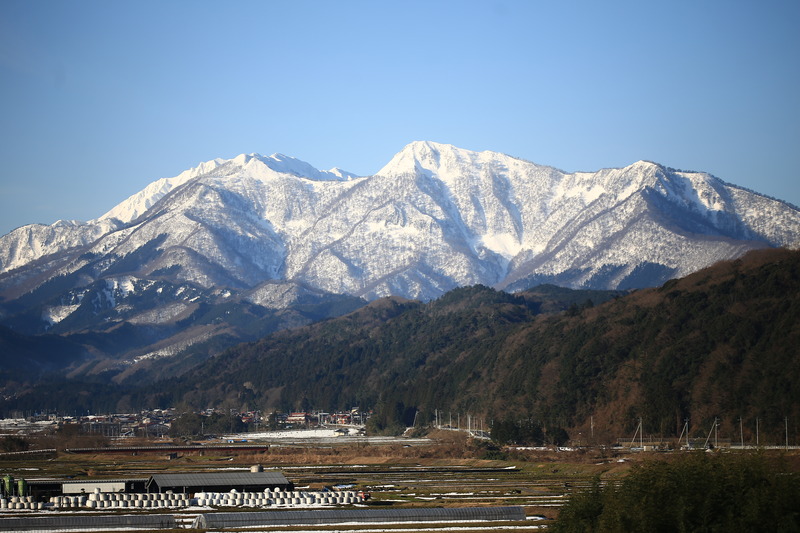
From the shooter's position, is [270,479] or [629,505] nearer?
[629,505]

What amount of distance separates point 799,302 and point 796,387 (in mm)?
31399

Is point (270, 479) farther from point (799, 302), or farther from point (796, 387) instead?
point (799, 302)

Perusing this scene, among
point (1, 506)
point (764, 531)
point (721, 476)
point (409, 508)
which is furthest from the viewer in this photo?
point (1, 506)

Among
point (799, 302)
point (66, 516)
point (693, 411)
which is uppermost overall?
point (799, 302)

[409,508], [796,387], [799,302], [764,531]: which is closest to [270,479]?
[409,508]

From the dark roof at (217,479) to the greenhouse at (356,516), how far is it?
20.7 meters

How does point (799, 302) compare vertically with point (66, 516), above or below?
above

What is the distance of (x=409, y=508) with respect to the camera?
338 feet

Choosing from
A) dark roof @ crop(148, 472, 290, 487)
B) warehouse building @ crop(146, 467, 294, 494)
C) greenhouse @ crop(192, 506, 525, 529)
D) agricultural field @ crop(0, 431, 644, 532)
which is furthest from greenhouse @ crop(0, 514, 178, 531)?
dark roof @ crop(148, 472, 290, 487)

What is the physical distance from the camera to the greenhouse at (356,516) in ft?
318

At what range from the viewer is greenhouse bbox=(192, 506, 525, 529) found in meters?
96.9

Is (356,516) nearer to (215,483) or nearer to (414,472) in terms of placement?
(215,483)

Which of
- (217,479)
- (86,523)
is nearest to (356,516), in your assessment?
(86,523)

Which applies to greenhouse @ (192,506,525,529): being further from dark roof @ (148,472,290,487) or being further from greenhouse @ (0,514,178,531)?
dark roof @ (148,472,290,487)
